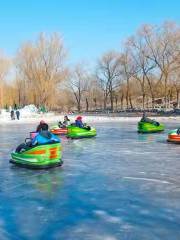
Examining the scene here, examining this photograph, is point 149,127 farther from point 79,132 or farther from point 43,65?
point 43,65

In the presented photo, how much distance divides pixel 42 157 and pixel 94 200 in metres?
4.02

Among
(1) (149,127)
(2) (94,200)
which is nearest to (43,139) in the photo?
(2) (94,200)

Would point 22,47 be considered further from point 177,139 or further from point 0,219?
point 0,219

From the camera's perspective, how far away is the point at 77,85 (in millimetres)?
81750

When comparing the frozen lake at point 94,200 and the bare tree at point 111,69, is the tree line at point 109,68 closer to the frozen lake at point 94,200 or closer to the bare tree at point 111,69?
the bare tree at point 111,69

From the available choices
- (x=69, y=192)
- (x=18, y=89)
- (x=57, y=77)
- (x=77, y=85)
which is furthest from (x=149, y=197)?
(x=77, y=85)

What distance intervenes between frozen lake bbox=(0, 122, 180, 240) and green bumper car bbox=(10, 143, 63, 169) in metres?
0.26

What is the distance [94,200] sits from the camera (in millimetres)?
8625

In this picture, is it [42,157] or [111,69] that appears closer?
[42,157]

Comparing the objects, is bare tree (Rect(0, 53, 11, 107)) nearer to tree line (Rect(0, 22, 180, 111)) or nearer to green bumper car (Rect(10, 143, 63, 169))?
tree line (Rect(0, 22, 180, 111))

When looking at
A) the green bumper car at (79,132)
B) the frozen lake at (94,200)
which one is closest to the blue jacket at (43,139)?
the frozen lake at (94,200)

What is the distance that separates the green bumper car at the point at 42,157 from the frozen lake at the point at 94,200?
0.26m

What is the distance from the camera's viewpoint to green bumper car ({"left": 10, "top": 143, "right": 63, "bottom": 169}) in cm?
1230

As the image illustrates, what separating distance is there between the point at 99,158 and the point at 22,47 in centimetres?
5004
